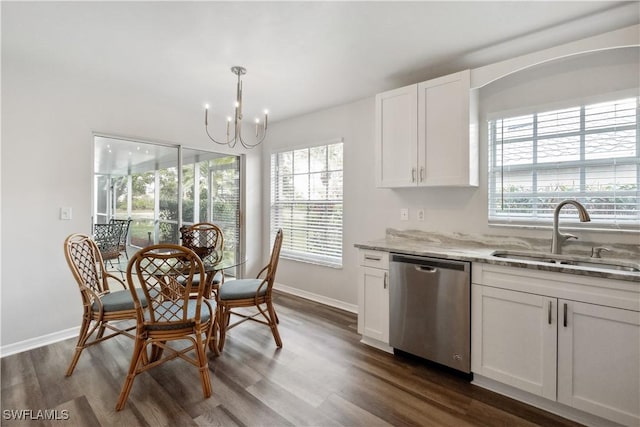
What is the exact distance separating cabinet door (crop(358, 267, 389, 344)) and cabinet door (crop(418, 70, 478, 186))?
0.94m

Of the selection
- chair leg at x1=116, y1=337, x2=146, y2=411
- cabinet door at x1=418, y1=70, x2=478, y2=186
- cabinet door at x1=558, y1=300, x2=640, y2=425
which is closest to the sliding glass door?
chair leg at x1=116, y1=337, x2=146, y2=411

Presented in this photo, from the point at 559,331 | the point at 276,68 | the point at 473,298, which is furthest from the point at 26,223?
the point at 559,331

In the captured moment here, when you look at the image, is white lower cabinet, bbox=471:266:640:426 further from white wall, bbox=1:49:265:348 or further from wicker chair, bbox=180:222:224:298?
white wall, bbox=1:49:265:348

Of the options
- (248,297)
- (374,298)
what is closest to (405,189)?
(374,298)

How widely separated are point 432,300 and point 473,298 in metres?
0.29

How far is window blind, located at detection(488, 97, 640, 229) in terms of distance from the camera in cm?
210

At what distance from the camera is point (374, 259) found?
2697 mm

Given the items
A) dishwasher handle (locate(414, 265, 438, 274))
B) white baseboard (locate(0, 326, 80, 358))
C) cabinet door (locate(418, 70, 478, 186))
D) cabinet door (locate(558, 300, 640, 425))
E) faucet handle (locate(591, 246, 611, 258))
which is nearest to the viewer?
cabinet door (locate(558, 300, 640, 425))

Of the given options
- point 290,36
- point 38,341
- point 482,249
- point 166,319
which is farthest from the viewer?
point 38,341

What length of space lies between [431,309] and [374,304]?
53 centimetres

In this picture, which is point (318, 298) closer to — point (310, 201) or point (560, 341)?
point (310, 201)

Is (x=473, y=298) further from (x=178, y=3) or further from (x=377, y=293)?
(x=178, y=3)

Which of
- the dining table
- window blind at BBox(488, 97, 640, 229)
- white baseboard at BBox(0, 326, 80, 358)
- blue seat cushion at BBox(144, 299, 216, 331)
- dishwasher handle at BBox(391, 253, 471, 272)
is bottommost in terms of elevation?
white baseboard at BBox(0, 326, 80, 358)

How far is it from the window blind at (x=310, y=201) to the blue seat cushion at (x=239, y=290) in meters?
1.30
